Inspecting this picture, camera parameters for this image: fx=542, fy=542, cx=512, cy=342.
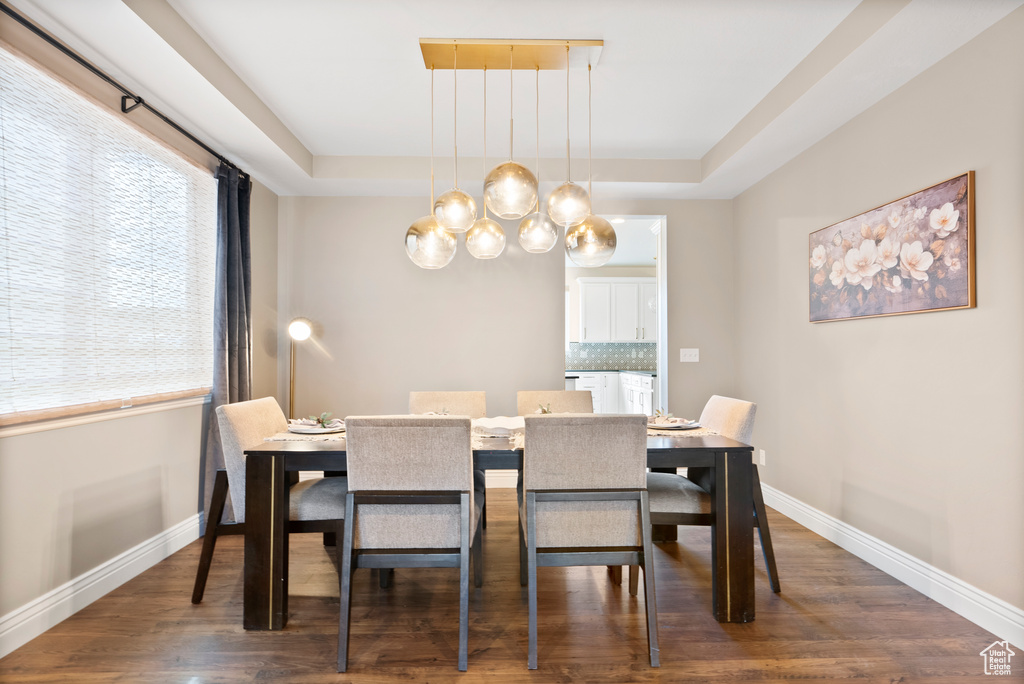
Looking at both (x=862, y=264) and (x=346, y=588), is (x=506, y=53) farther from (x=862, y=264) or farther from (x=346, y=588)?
(x=346, y=588)

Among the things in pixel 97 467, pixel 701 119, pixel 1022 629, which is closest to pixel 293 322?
pixel 97 467

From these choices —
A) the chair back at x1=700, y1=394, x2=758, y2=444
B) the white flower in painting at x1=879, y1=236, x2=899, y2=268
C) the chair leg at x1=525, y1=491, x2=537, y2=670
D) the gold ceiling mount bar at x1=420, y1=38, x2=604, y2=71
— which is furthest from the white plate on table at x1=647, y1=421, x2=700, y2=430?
the gold ceiling mount bar at x1=420, y1=38, x2=604, y2=71

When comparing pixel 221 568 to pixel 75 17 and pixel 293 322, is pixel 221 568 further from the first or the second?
pixel 75 17

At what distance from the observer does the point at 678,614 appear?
2.27 m

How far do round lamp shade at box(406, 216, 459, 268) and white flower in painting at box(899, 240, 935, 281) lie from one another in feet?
6.98

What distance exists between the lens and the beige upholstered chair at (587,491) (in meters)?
2.00

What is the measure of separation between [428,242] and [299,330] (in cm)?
208

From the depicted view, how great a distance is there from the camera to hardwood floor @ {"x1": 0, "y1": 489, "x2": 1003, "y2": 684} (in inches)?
73.9

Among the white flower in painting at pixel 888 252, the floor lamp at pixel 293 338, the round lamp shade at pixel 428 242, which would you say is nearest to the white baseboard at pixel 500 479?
the floor lamp at pixel 293 338

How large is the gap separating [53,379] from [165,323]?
0.78 meters

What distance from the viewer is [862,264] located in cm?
288

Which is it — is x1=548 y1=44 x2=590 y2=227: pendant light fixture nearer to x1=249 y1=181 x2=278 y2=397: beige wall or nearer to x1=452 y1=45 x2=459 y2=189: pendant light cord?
x1=452 y1=45 x2=459 y2=189: pendant light cord

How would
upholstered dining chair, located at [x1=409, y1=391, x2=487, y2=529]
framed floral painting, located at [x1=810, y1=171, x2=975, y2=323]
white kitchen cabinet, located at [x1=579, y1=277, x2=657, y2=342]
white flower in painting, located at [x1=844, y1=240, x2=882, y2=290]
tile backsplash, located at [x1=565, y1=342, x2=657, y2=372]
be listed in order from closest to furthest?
framed floral painting, located at [x1=810, y1=171, x2=975, y2=323] < white flower in painting, located at [x1=844, y1=240, x2=882, y2=290] < upholstered dining chair, located at [x1=409, y1=391, x2=487, y2=529] < white kitchen cabinet, located at [x1=579, y1=277, x2=657, y2=342] < tile backsplash, located at [x1=565, y1=342, x2=657, y2=372]

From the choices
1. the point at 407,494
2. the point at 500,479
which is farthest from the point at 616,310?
the point at 407,494
